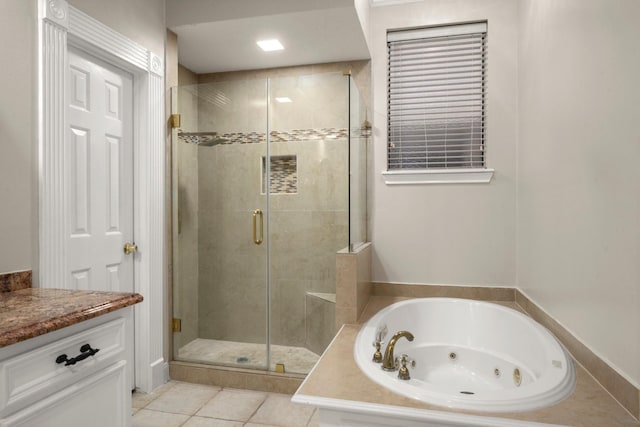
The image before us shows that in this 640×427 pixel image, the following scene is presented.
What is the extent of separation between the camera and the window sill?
2.92 meters

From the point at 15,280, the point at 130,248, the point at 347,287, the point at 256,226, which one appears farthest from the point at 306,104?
the point at 15,280

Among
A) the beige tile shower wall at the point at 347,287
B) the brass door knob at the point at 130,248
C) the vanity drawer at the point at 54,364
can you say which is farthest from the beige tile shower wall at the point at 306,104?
the vanity drawer at the point at 54,364

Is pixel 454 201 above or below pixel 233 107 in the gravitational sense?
below

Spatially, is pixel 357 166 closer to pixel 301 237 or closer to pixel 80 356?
pixel 301 237

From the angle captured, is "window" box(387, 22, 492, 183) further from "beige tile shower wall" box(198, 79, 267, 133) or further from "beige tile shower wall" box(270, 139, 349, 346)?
"beige tile shower wall" box(198, 79, 267, 133)

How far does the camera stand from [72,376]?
1235 mm

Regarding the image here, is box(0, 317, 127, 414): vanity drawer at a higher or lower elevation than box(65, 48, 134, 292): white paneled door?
lower

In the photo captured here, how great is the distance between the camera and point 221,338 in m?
2.81

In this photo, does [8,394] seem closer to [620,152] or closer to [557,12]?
[620,152]

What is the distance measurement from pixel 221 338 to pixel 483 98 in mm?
2578

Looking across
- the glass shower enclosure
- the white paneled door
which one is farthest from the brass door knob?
the glass shower enclosure

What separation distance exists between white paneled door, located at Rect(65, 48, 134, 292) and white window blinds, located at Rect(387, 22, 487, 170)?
189 centimetres

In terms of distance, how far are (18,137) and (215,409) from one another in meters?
1.76

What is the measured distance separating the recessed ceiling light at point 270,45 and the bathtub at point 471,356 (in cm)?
201
